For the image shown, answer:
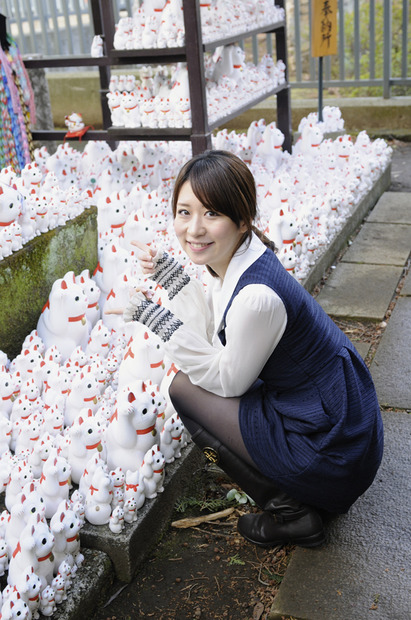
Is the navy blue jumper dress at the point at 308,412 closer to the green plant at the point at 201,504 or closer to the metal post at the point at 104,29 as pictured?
the green plant at the point at 201,504

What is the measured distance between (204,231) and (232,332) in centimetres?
30

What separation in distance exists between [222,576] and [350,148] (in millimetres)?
3657

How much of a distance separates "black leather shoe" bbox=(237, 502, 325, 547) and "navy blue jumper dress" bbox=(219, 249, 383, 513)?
0.08m

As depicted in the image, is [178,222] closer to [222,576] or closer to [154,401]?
[154,401]

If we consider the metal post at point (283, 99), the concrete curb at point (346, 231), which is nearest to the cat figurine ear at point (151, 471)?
the concrete curb at point (346, 231)


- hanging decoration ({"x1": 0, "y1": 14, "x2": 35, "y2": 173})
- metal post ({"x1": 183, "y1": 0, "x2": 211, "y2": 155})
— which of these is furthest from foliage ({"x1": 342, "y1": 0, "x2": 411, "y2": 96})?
hanging decoration ({"x1": 0, "y1": 14, "x2": 35, "y2": 173})

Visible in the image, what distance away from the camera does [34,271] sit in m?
3.26

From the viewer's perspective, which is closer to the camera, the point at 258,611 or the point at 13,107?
the point at 258,611

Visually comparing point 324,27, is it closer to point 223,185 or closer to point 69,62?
point 69,62

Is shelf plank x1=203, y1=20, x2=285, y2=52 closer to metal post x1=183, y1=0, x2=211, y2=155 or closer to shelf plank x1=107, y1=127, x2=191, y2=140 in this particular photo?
metal post x1=183, y1=0, x2=211, y2=155

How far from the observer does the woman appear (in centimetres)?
203

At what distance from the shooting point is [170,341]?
2.10m

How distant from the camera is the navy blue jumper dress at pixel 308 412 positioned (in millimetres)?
2053

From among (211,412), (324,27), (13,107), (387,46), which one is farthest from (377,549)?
(387,46)
